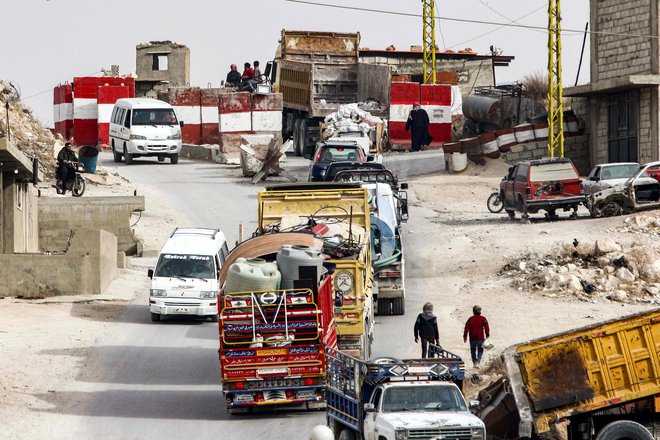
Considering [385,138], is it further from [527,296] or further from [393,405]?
[393,405]

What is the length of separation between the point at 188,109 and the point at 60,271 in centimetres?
2401

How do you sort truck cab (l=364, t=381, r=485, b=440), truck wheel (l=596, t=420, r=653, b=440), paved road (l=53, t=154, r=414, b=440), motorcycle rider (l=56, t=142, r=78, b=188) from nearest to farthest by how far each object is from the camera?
truck cab (l=364, t=381, r=485, b=440) → truck wheel (l=596, t=420, r=653, b=440) → paved road (l=53, t=154, r=414, b=440) → motorcycle rider (l=56, t=142, r=78, b=188)

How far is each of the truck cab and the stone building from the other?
3283 cm

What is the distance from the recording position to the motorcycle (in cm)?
4094

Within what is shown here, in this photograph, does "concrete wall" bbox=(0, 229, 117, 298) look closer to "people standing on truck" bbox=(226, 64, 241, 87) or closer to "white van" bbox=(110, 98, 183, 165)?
"white van" bbox=(110, 98, 183, 165)

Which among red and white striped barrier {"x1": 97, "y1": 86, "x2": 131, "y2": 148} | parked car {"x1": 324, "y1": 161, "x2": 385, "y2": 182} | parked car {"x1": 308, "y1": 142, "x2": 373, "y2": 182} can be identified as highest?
red and white striped barrier {"x1": 97, "y1": 86, "x2": 131, "y2": 148}

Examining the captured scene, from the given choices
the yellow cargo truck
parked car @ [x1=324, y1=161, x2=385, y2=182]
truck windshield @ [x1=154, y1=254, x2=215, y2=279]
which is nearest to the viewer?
the yellow cargo truck

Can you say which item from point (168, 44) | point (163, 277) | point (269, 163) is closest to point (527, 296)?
point (163, 277)

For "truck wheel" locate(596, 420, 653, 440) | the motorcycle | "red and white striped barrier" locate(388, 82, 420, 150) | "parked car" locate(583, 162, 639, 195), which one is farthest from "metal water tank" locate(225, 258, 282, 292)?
"red and white striped barrier" locate(388, 82, 420, 150)

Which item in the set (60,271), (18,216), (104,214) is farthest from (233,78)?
(60,271)

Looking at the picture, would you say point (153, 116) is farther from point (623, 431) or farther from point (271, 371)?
point (623, 431)

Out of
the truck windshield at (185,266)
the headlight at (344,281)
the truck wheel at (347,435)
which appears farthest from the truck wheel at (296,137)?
the truck wheel at (347,435)

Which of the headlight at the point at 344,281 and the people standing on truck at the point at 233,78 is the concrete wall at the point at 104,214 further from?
the people standing on truck at the point at 233,78

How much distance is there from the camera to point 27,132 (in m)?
49.2
